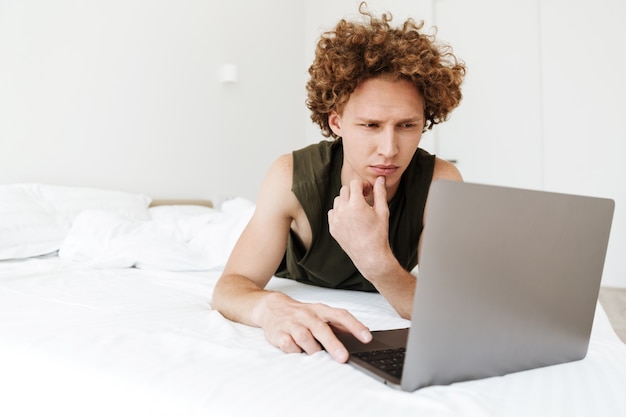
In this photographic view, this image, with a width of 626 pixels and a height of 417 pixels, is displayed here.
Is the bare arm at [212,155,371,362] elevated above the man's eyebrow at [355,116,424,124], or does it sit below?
below

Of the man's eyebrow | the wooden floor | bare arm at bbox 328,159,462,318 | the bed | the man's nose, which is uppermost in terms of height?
the man's eyebrow

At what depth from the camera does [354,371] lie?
70 centimetres

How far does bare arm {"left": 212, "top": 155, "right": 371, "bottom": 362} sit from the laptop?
0.07m

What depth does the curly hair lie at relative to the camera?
3.95ft

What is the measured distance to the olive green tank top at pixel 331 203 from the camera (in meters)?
1.29

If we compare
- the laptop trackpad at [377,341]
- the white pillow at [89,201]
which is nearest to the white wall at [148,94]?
the white pillow at [89,201]

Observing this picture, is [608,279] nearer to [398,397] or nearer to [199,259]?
[199,259]

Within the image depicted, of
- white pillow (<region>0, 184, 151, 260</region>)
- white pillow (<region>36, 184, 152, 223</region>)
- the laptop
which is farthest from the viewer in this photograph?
white pillow (<region>36, 184, 152, 223</region>)

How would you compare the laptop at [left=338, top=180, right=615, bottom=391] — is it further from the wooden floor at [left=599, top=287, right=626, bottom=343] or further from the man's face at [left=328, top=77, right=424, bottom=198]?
the wooden floor at [left=599, top=287, right=626, bottom=343]

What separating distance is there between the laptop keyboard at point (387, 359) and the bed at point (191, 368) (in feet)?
0.08

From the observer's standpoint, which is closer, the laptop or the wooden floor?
the laptop

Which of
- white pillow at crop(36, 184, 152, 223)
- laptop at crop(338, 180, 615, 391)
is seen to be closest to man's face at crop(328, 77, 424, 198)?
laptop at crop(338, 180, 615, 391)

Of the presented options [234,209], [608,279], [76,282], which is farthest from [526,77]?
[76,282]

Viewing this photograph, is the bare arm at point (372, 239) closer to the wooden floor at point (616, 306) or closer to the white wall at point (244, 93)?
the wooden floor at point (616, 306)
